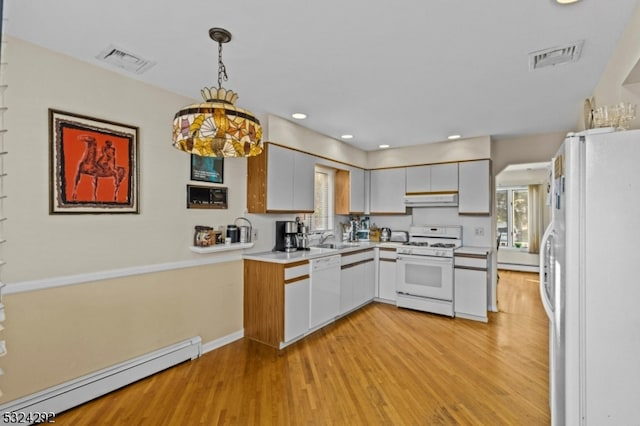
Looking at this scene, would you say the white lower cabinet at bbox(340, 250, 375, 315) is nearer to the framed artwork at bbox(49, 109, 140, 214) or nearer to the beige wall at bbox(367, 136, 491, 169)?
the beige wall at bbox(367, 136, 491, 169)

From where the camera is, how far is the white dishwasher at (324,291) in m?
3.55

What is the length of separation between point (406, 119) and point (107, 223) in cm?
317

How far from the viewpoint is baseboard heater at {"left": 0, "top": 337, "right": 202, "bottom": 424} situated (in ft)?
6.83

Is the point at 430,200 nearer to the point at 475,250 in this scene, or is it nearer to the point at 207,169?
the point at 475,250

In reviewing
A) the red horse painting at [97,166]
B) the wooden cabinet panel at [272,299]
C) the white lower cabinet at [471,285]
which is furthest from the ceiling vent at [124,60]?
the white lower cabinet at [471,285]

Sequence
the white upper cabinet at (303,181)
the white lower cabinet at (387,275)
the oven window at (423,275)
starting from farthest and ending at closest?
the white lower cabinet at (387,275), the oven window at (423,275), the white upper cabinet at (303,181)

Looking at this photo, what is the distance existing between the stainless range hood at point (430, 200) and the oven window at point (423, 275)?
40.0 inches

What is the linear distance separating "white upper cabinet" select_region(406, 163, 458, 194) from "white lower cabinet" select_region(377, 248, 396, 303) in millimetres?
1067

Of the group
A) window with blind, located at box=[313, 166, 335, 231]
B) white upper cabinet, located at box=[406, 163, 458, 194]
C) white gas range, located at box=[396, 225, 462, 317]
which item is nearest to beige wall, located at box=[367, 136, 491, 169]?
white upper cabinet, located at box=[406, 163, 458, 194]

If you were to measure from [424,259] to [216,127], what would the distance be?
3.52 m

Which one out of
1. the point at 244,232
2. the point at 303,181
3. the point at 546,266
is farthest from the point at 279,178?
the point at 546,266

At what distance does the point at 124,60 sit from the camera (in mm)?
2309

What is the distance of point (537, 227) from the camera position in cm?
714

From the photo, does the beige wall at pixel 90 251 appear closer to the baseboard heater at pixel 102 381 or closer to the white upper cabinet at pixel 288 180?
the baseboard heater at pixel 102 381
